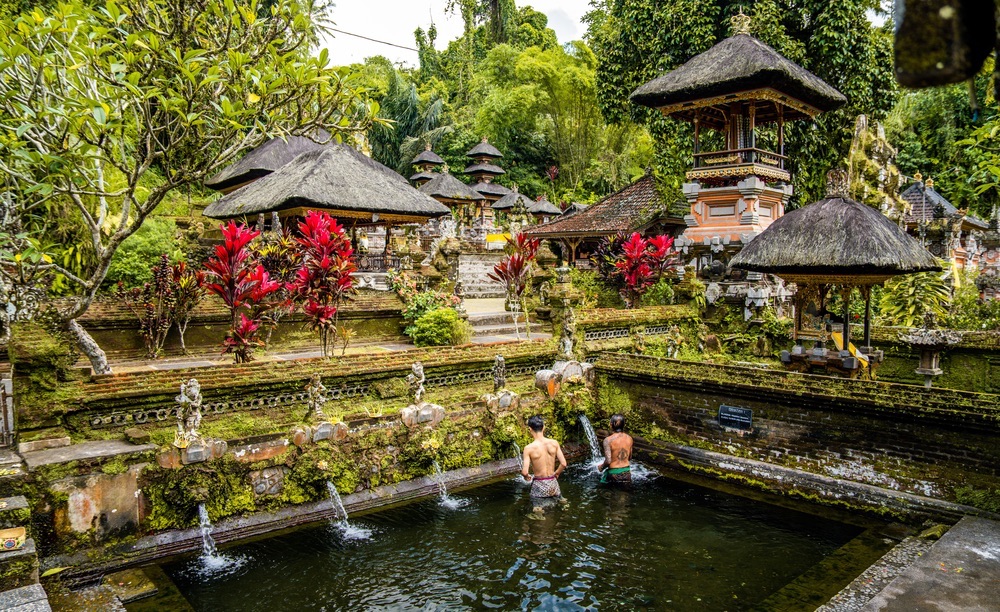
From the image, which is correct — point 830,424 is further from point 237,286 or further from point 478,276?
point 478,276

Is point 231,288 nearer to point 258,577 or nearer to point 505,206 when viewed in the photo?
point 258,577

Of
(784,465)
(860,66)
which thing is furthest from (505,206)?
(784,465)

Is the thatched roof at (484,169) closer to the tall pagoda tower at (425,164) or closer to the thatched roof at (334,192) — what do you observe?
the tall pagoda tower at (425,164)

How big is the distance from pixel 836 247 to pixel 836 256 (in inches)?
6.6

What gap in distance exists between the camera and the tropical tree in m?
5.48

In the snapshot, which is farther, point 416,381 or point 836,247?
point 836,247

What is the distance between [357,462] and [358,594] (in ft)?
6.55

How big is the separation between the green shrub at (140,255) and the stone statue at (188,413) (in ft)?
20.1

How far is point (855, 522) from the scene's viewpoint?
721cm

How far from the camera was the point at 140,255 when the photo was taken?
12.4 metres

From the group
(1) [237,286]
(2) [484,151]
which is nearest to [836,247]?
(1) [237,286]

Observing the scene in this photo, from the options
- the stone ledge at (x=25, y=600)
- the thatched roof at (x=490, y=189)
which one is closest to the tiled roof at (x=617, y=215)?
the thatched roof at (x=490, y=189)

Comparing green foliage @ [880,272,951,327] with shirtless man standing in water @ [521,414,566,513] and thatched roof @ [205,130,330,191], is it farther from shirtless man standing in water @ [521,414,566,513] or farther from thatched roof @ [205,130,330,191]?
thatched roof @ [205,130,330,191]

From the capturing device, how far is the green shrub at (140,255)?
1192 cm
